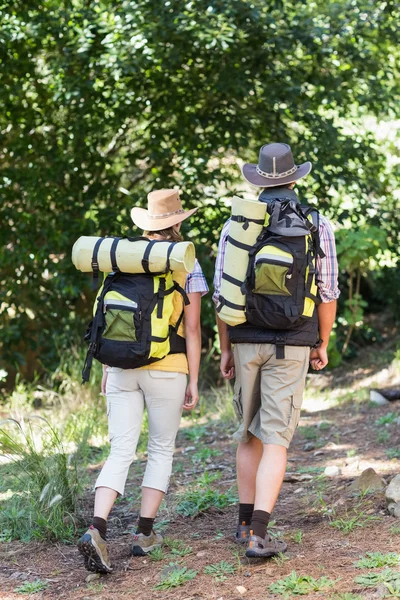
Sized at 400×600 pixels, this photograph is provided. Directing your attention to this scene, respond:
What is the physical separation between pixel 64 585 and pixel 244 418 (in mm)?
1150

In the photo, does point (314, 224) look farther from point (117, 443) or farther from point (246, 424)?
point (117, 443)

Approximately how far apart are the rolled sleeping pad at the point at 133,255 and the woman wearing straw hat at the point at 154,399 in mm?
254

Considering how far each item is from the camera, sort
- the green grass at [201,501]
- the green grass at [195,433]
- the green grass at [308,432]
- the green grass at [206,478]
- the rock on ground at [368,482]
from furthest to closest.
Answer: the green grass at [195,433], the green grass at [308,432], the green grass at [206,478], the green grass at [201,501], the rock on ground at [368,482]

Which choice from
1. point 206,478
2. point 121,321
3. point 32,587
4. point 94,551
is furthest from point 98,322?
point 206,478

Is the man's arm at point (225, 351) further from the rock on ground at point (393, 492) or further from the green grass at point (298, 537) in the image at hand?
the rock on ground at point (393, 492)

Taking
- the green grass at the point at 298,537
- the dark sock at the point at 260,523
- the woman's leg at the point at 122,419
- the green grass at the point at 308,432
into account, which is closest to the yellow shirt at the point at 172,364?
the woman's leg at the point at 122,419

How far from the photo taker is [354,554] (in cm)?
353

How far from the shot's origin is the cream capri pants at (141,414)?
3713mm

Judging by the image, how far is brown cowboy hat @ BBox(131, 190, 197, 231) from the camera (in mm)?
3836

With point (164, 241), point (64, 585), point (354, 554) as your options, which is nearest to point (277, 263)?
point (164, 241)

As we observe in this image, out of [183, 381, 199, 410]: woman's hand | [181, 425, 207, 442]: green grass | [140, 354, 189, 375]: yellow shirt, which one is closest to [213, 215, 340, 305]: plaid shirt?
[140, 354, 189, 375]: yellow shirt

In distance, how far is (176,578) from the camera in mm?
3441

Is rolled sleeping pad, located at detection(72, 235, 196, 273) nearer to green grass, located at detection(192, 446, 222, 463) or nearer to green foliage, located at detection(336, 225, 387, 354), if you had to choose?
green grass, located at detection(192, 446, 222, 463)

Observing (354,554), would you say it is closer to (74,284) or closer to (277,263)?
(277,263)
